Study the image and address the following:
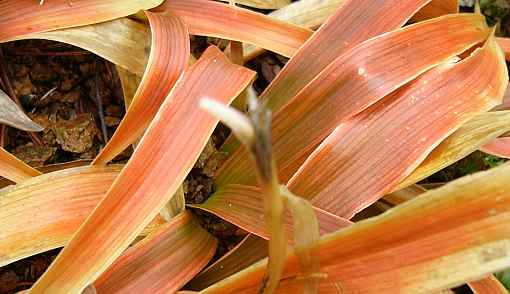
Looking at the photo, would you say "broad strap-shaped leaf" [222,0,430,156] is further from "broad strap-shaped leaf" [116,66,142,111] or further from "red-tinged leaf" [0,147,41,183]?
"red-tinged leaf" [0,147,41,183]

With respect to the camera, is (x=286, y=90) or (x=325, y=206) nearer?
(x=325, y=206)

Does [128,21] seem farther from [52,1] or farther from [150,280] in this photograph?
[150,280]

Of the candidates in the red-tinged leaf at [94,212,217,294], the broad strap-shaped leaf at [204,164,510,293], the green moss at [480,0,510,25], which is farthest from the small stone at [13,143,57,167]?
the green moss at [480,0,510,25]

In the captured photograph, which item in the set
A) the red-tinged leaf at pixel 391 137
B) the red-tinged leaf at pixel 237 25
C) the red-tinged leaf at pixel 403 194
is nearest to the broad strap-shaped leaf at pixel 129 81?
the red-tinged leaf at pixel 237 25

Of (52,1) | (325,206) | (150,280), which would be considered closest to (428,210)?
(325,206)

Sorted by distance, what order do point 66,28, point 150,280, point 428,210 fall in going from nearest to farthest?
point 428,210 → point 150,280 → point 66,28

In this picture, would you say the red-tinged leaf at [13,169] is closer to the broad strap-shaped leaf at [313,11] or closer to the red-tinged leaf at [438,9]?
the broad strap-shaped leaf at [313,11]

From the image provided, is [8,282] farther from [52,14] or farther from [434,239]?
[434,239]

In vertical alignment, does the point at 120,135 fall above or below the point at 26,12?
below

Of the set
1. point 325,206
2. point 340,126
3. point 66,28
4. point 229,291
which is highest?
point 66,28
